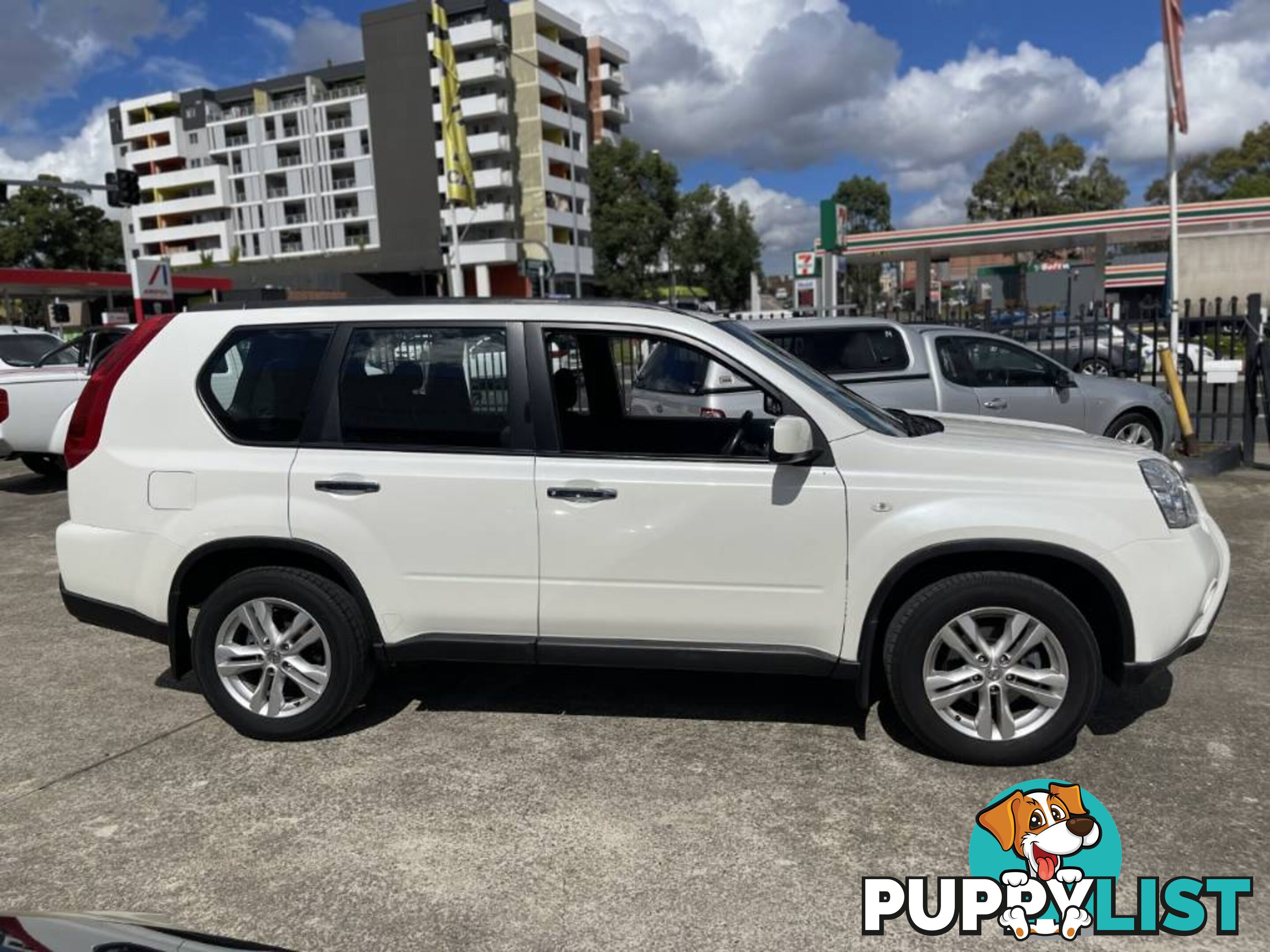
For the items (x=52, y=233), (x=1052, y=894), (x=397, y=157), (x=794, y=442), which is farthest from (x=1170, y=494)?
(x=52, y=233)

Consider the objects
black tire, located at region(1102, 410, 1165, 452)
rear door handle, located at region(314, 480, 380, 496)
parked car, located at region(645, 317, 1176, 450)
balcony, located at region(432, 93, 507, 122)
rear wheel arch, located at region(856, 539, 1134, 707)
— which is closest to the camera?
rear wheel arch, located at region(856, 539, 1134, 707)

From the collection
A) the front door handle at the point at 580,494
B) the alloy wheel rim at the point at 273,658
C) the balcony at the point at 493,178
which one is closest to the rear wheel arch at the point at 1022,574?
the front door handle at the point at 580,494

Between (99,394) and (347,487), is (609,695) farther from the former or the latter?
(99,394)

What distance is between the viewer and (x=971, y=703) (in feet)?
12.2

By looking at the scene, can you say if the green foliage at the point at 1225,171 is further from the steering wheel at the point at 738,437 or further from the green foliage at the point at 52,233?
the green foliage at the point at 52,233

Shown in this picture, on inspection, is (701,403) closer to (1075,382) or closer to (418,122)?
(1075,382)

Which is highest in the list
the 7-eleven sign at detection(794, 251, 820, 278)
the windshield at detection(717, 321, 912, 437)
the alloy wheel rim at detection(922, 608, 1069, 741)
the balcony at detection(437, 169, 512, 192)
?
the balcony at detection(437, 169, 512, 192)

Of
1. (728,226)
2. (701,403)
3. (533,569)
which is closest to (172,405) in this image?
(533,569)

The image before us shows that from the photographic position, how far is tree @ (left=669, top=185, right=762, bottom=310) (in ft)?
196

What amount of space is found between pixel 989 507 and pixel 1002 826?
3.64 feet

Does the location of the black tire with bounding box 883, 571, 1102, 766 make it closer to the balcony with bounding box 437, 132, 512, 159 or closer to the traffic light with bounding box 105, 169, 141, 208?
the traffic light with bounding box 105, 169, 141, 208

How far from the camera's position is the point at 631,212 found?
5850cm

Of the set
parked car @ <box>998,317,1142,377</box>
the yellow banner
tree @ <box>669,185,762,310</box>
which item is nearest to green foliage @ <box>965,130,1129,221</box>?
tree @ <box>669,185,762,310</box>

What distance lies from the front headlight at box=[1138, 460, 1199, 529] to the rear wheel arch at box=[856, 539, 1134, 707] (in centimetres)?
35
